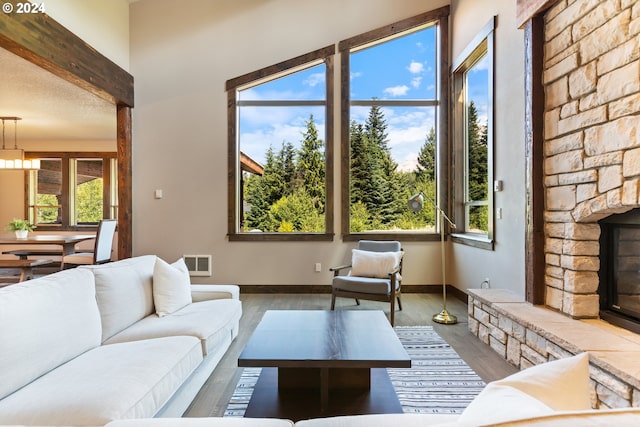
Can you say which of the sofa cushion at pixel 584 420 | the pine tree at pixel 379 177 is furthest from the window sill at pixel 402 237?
the sofa cushion at pixel 584 420

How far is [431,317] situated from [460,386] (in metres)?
1.63

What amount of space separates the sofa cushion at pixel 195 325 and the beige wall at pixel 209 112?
2310 mm

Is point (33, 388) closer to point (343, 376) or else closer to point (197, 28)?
point (343, 376)

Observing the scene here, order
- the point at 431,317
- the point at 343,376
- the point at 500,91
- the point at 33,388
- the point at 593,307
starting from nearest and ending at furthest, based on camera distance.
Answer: the point at 33,388 < the point at 343,376 < the point at 593,307 < the point at 500,91 < the point at 431,317

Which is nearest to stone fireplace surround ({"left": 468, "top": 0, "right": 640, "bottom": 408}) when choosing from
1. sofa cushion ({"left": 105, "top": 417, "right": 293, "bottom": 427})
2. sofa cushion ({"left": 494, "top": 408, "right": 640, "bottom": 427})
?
sofa cushion ({"left": 494, "top": 408, "right": 640, "bottom": 427})

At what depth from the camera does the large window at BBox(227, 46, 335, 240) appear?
5348 mm

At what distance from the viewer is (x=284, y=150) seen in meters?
5.40

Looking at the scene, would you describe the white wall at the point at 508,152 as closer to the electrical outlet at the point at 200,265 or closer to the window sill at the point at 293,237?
the window sill at the point at 293,237

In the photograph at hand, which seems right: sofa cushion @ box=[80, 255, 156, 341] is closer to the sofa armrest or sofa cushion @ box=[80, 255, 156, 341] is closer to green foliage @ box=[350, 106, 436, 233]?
the sofa armrest

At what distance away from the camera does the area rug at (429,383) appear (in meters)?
2.23

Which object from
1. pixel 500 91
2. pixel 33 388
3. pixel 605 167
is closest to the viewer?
pixel 33 388

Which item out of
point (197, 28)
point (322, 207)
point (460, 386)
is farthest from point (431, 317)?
point (197, 28)

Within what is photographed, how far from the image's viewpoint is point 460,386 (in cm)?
247

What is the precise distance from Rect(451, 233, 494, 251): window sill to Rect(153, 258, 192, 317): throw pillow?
3056 mm
